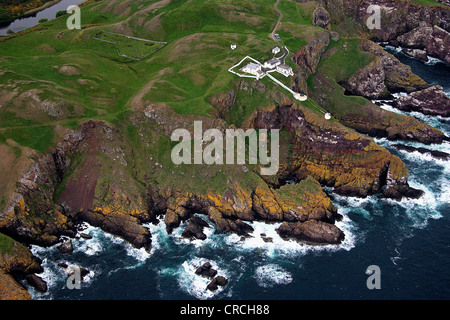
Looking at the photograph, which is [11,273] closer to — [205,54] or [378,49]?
[205,54]

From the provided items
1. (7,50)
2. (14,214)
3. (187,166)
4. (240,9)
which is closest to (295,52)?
(240,9)

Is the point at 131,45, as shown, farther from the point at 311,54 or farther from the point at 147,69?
the point at 311,54

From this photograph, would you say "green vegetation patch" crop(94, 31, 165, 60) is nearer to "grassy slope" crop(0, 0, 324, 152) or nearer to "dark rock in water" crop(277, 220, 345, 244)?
"grassy slope" crop(0, 0, 324, 152)

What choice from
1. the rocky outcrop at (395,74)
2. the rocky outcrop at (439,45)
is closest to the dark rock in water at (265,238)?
the rocky outcrop at (395,74)

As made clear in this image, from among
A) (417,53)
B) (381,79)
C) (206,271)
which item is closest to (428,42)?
(417,53)

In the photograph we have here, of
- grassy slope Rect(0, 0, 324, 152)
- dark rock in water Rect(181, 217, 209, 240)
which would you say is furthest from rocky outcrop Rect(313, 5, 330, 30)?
dark rock in water Rect(181, 217, 209, 240)
